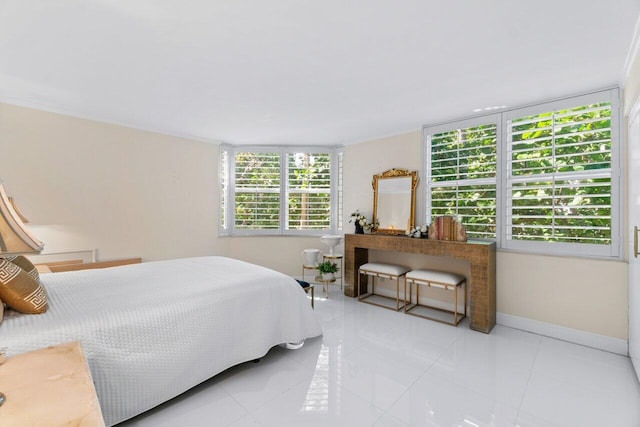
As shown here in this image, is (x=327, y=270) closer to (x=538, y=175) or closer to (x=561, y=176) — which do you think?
(x=538, y=175)

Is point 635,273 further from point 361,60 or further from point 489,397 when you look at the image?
point 361,60

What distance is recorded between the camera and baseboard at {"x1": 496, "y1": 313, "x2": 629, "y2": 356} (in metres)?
2.59

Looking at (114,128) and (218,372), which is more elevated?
(114,128)

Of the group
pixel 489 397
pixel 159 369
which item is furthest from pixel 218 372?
pixel 489 397

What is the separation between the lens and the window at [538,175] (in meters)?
2.69

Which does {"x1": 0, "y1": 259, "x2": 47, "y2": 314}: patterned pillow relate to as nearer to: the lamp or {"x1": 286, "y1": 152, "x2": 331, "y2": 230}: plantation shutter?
the lamp

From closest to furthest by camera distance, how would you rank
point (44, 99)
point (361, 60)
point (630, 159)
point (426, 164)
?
1. point (361, 60)
2. point (630, 159)
3. point (44, 99)
4. point (426, 164)

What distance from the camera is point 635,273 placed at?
7.26 feet

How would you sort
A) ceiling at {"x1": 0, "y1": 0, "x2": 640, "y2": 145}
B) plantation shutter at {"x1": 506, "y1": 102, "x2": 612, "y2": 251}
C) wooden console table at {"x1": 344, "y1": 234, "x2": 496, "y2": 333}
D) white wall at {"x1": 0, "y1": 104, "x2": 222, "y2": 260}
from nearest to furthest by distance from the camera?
ceiling at {"x1": 0, "y1": 0, "x2": 640, "y2": 145}, plantation shutter at {"x1": 506, "y1": 102, "x2": 612, "y2": 251}, wooden console table at {"x1": 344, "y1": 234, "x2": 496, "y2": 333}, white wall at {"x1": 0, "y1": 104, "x2": 222, "y2": 260}

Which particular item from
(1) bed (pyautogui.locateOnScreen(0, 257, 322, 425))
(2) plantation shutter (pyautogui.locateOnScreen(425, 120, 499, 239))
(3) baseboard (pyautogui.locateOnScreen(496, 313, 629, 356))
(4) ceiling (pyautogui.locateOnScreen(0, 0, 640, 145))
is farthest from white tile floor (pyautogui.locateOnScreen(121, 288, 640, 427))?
(4) ceiling (pyautogui.locateOnScreen(0, 0, 640, 145))

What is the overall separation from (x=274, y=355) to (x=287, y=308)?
0.41 metres

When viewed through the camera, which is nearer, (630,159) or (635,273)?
(635,273)

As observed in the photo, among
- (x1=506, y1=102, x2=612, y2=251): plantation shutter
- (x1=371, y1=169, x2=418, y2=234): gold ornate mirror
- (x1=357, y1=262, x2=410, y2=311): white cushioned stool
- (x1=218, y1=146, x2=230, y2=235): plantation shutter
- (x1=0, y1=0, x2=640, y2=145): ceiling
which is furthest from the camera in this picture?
(x1=218, y1=146, x2=230, y2=235): plantation shutter

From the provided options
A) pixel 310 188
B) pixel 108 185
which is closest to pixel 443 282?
pixel 310 188
